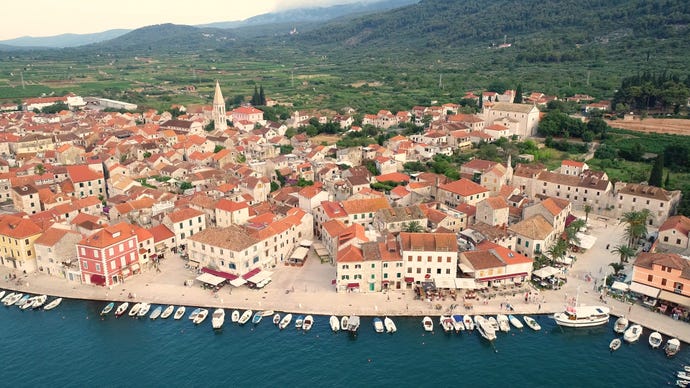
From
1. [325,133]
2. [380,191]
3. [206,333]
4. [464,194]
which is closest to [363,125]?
[325,133]

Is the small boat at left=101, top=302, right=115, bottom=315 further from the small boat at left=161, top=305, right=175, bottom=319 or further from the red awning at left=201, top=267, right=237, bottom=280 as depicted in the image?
the red awning at left=201, top=267, right=237, bottom=280

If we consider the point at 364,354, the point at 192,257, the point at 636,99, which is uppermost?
the point at 636,99

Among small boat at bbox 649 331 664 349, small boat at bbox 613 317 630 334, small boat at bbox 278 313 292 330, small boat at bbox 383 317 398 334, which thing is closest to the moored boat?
small boat at bbox 613 317 630 334

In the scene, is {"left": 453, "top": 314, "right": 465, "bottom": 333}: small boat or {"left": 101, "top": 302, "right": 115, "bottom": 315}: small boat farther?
{"left": 101, "top": 302, "right": 115, "bottom": 315}: small boat

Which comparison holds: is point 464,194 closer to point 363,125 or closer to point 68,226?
point 68,226

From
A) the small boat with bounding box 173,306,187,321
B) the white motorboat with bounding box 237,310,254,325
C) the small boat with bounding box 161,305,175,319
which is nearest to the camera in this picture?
the white motorboat with bounding box 237,310,254,325

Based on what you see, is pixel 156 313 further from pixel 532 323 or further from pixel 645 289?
pixel 645 289

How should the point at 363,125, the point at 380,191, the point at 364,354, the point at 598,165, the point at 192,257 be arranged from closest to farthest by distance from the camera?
the point at 364,354 < the point at 192,257 < the point at 380,191 < the point at 598,165 < the point at 363,125
